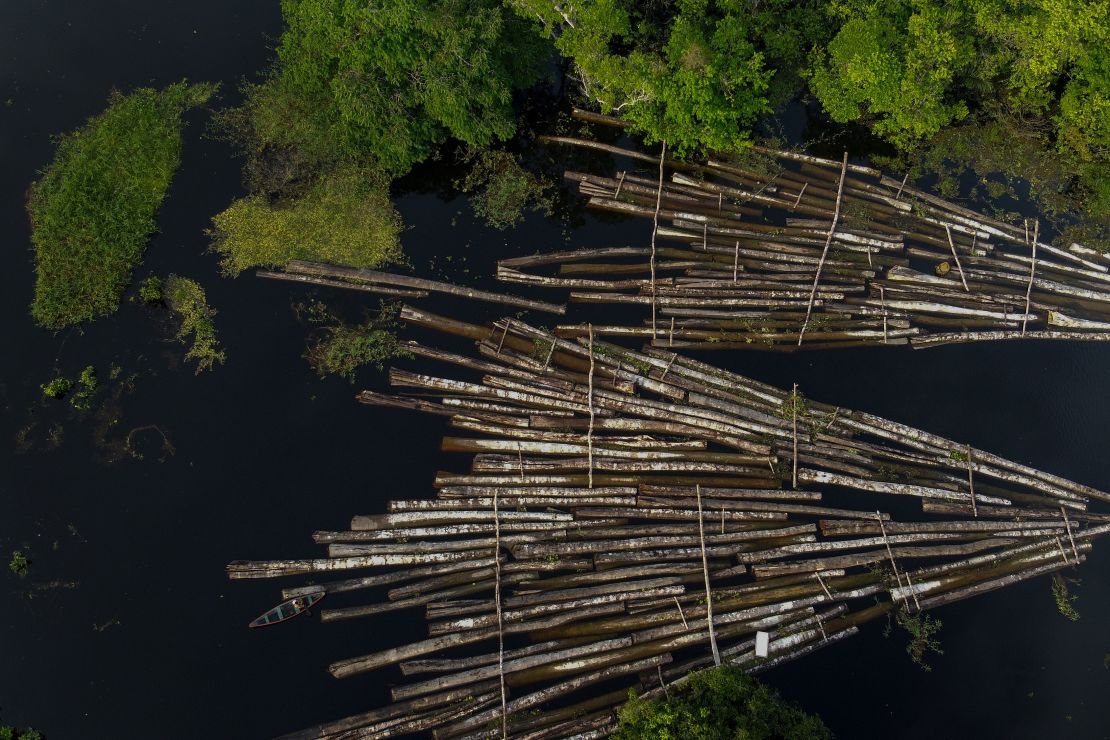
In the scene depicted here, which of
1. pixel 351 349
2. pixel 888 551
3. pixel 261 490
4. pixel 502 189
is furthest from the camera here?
pixel 502 189

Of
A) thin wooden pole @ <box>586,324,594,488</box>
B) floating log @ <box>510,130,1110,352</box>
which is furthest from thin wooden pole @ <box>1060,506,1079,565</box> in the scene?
thin wooden pole @ <box>586,324,594,488</box>

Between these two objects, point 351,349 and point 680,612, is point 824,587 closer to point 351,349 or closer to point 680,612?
point 680,612

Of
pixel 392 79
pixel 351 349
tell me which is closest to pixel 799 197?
pixel 392 79

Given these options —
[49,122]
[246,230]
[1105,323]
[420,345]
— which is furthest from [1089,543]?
[49,122]

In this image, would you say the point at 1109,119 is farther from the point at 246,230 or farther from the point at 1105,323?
the point at 246,230

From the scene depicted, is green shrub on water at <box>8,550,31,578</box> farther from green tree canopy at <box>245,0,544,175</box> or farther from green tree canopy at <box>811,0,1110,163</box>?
green tree canopy at <box>811,0,1110,163</box>

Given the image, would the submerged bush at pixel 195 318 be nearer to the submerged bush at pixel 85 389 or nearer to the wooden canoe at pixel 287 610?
the submerged bush at pixel 85 389

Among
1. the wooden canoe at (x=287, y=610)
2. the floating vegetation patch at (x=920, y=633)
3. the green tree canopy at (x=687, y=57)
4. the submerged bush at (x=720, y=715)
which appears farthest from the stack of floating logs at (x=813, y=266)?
the wooden canoe at (x=287, y=610)
